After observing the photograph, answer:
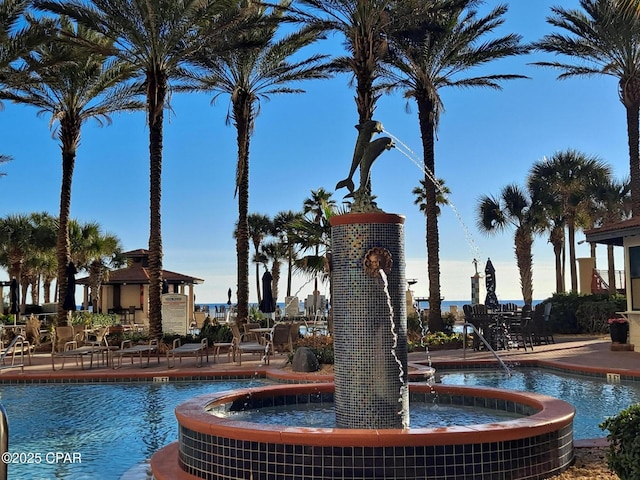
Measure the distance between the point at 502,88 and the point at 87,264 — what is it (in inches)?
1150

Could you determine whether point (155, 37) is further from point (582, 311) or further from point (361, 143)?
point (582, 311)

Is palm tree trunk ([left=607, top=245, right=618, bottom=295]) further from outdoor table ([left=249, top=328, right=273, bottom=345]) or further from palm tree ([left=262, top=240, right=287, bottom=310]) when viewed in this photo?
palm tree ([left=262, top=240, right=287, bottom=310])

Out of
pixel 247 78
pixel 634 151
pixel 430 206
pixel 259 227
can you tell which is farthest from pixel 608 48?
pixel 259 227

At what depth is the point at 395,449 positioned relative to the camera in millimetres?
5105

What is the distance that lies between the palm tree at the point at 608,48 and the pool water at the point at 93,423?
639 inches

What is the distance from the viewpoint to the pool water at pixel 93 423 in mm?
6773

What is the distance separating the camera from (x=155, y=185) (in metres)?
19.3

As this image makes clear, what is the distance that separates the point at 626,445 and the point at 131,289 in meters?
37.1

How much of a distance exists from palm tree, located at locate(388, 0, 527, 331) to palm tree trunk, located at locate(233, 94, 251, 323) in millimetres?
5132

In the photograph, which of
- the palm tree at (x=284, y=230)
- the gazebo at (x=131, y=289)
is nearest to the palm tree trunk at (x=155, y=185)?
the gazebo at (x=131, y=289)

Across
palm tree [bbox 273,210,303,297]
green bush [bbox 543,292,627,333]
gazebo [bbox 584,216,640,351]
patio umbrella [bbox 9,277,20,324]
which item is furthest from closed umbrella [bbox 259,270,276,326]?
palm tree [bbox 273,210,303,297]

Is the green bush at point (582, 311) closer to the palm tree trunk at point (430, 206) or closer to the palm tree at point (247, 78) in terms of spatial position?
the palm tree trunk at point (430, 206)

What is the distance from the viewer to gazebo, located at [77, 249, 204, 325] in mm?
35219

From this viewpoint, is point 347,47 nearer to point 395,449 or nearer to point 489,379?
point 489,379
